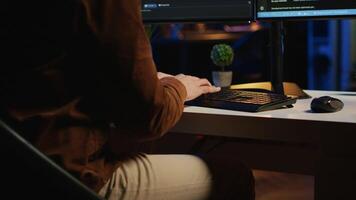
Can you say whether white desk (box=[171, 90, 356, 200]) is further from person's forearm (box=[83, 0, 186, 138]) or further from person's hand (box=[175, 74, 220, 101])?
person's forearm (box=[83, 0, 186, 138])

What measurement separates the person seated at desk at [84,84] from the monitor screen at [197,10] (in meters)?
0.71

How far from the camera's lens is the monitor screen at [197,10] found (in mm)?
1730

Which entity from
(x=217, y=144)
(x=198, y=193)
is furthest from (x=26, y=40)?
(x=217, y=144)

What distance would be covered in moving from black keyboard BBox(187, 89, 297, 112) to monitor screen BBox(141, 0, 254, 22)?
0.33 m

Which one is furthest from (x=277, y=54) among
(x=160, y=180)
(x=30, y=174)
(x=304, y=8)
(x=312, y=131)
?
(x=30, y=174)

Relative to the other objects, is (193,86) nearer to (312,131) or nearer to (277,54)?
(312,131)

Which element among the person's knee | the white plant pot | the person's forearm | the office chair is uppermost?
the person's forearm

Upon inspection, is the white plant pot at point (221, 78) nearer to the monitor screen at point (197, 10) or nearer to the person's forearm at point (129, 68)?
the monitor screen at point (197, 10)

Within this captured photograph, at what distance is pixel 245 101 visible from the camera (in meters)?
1.38

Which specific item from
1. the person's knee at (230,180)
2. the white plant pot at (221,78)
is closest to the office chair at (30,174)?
the person's knee at (230,180)

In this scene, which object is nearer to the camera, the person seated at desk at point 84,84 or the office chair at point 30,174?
the office chair at point 30,174

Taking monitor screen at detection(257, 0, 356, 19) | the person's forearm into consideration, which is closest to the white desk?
the person's forearm

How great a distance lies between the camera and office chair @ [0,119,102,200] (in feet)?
2.69

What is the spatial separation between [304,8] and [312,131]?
56 centimetres
